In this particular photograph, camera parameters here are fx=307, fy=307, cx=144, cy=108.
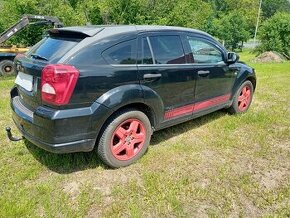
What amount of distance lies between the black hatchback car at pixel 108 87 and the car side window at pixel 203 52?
0.02 m

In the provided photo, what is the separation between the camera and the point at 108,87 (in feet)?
10.9

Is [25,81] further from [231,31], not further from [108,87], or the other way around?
[231,31]

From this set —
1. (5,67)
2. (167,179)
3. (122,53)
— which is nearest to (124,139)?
(167,179)

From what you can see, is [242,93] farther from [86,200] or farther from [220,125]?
[86,200]

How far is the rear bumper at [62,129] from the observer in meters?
3.08

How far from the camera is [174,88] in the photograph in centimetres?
406

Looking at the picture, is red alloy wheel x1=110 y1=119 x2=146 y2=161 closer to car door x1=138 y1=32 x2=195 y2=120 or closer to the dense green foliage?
car door x1=138 y1=32 x2=195 y2=120

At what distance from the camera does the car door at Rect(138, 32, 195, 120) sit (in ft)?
12.1

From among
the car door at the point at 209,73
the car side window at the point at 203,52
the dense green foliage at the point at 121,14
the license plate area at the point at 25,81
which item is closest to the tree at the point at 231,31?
the dense green foliage at the point at 121,14

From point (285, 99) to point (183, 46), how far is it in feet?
12.8

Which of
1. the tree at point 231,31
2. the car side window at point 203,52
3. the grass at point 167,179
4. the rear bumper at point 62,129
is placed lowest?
the tree at point 231,31

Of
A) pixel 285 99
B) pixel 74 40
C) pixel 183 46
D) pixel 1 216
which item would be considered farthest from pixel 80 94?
pixel 285 99

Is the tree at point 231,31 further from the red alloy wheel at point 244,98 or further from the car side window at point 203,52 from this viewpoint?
the car side window at point 203,52

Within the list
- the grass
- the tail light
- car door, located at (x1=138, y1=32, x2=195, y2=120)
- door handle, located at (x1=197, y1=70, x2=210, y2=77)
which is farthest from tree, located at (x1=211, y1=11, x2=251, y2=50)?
the tail light
